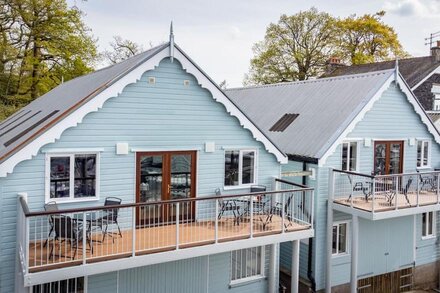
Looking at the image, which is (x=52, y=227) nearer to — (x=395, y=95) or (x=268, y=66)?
(x=395, y=95)

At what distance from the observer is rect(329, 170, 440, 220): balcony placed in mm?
13844

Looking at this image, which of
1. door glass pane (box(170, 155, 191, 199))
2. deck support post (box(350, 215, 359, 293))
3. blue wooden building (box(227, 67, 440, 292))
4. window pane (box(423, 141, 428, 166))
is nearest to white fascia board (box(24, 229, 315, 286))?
door glass pane (box(170, 155, 191, 199))

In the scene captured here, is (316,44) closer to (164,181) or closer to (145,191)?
(164,181)

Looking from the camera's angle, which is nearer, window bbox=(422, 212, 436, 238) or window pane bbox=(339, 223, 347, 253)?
window pane bbox=(339, 223, 347, 253)

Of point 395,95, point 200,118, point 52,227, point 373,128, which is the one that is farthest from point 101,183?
point 395,95

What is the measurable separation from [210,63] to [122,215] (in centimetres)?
3761

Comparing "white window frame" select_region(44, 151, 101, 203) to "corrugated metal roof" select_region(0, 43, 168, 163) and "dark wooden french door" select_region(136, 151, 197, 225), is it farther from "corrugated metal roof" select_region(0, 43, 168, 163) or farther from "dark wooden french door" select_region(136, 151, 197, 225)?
"dark wooden french door" select_region(136, 151, 197, 225)

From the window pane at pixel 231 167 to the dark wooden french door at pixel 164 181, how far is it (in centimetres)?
127

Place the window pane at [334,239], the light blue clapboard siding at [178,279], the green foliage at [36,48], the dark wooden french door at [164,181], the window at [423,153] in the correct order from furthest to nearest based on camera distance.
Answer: the green foliage at [36,48]
the window at [423,153]
the window pane at [334,239]
the dark wooden french door at [164,181]
the light blue clapboard siding at [178,279]

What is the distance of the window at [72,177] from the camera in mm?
10227

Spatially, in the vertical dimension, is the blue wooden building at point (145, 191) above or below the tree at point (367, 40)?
below

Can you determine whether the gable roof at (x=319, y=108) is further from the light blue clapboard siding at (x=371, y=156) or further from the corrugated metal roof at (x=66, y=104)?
the corrugated metal roof at (x=66, y=104)

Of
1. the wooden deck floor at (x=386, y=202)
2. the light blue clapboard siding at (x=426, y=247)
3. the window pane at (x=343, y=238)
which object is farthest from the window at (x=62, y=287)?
the light blue clapboard siding at (x=426, y=247)

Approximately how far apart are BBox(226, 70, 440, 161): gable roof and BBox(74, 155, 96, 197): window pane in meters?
8.02
